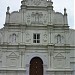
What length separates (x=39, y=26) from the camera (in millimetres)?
25922

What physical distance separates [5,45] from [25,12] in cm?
460

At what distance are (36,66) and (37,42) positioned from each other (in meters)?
2.77

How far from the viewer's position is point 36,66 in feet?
83.0

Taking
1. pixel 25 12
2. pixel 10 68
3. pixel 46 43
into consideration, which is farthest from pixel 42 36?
pixel 10 68

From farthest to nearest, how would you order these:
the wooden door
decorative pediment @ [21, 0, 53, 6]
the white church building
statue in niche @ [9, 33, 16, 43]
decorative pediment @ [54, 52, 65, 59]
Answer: decorative pediment @ [21, 0, 53, 6] < statue in niche @ [9, 33, 16, 43] < decorative pediment @ [54, 52, 65, 59] < the wooden door < the white church building

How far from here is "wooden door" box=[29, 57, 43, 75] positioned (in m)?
25.0

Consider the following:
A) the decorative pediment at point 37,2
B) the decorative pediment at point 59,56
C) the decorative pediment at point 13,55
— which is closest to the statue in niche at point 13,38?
the decorative pediment at point 13,55

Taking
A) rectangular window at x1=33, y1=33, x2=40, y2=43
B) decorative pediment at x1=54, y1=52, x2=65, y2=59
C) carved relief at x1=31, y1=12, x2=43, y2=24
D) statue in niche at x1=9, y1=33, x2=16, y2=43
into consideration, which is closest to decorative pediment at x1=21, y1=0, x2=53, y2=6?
carved relief at x1=31, y1=12, x2=43, y2=24

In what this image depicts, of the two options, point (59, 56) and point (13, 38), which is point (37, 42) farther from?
point (59, 56)

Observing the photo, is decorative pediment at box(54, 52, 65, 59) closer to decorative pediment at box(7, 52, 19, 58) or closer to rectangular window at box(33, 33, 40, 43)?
rectangular window at box(33, 33, 40, 43)

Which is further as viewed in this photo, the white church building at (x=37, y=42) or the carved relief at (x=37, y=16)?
the carved relief at (x=37, y=16)

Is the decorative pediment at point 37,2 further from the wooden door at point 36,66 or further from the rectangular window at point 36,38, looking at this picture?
the wooden door at point 36,66

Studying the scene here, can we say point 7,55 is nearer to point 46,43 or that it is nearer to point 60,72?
point 46,43

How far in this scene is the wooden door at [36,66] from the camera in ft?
82.1
